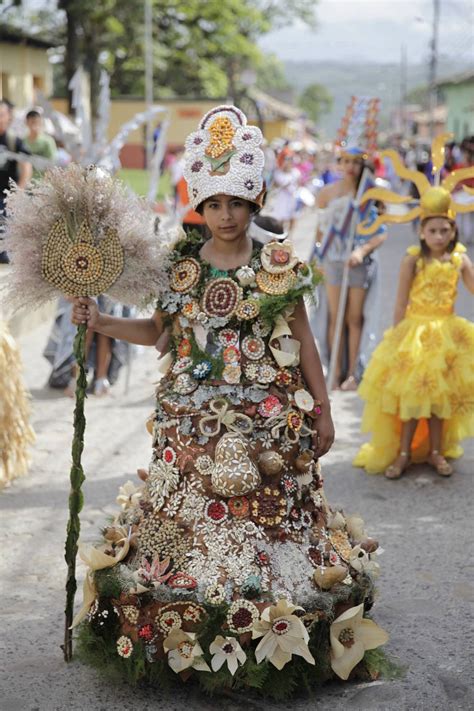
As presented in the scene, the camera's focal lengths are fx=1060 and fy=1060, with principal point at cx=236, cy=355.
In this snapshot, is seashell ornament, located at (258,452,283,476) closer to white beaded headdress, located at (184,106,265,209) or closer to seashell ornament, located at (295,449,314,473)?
seashell ornament, located at (295,449,314,473)

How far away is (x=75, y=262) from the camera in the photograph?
382 cm

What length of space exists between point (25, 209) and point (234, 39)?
4261 cm

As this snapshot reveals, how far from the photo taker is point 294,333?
401 cm

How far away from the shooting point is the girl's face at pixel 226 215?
3.92 metres

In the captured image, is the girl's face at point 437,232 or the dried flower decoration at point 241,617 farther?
the girl's face at point 437,232

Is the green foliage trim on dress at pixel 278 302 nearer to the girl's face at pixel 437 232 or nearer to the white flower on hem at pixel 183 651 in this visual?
the white flower on hem at pixel 183 651

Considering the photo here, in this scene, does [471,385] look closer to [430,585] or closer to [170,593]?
[430,585]

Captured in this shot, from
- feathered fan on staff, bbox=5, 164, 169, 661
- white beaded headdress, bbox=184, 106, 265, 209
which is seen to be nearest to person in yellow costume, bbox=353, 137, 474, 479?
white beaded headdress, bbox=184, 106, 265, 209

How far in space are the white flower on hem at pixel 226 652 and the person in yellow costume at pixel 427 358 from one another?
3.11 meters

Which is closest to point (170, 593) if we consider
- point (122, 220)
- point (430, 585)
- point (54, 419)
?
point (122, 220)

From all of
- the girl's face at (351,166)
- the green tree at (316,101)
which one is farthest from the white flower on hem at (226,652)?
the green tree at (316,101)

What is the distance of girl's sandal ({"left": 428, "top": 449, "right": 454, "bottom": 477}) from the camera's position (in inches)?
260

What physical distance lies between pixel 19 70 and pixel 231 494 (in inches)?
1373

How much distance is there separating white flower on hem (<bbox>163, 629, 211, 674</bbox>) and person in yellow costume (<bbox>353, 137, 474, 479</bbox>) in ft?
10.3
